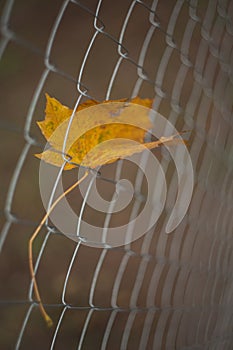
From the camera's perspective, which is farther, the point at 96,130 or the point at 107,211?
the point at 107,211

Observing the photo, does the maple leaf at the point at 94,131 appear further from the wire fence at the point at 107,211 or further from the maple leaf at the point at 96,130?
the wire fence at the point at 107,211

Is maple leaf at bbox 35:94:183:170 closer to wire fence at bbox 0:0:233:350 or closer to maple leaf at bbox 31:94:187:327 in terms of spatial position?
maple leaf at bbox 31:94:187:327

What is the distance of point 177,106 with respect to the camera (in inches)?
31.0

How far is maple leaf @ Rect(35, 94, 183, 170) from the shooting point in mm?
558

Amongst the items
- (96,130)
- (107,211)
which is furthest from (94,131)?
(107,211)

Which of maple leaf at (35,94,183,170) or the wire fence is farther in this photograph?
the wire fence

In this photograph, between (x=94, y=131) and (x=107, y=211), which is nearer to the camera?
(x=94, y=131)

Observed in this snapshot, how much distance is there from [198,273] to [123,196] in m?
0.34

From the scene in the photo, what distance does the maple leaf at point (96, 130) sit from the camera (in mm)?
558

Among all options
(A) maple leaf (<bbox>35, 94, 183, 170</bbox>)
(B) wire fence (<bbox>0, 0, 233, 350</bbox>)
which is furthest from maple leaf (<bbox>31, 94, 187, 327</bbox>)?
(B) wire fence (<bbox>0, 0, 233, 350</bbox>)

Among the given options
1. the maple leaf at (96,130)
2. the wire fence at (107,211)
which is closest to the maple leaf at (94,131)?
the maple leaf at (96,130)

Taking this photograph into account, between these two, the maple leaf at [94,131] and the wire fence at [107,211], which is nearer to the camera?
the maple leaf at [94,131]

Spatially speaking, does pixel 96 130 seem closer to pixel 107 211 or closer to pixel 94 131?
pixel 94 131

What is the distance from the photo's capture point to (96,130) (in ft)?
1.92
